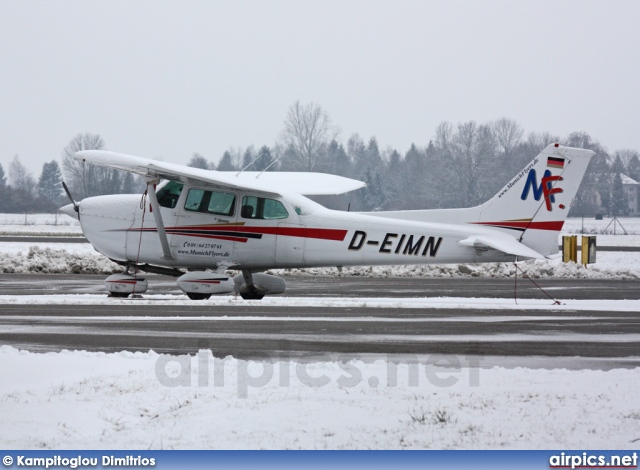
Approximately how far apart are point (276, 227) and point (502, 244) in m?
4.31

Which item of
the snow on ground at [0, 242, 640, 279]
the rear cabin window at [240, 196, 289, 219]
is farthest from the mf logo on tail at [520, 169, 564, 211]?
the snow on ground at [0, 242, 640, 279]

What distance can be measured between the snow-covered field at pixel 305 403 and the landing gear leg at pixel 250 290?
7.88 metres

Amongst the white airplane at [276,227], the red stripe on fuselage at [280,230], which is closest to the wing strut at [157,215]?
the white airplane at [276,227]

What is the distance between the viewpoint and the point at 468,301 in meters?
16.8

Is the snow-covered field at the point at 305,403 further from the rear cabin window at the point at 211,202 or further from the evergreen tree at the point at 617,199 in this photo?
the evergreen tree at the point at 617,199

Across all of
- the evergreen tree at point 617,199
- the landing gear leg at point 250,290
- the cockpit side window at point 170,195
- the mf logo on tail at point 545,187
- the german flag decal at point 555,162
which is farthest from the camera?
the evergreen tree at point 617,199

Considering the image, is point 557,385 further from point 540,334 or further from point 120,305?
point 120,305

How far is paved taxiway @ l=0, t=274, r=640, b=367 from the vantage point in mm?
10164

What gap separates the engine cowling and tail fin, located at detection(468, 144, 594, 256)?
15.9ft

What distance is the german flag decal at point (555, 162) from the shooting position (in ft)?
51.4

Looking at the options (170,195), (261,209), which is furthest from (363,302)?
(170,195)

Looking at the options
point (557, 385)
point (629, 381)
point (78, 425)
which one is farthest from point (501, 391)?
point (78, 425)

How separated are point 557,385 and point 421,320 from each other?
5587 mm

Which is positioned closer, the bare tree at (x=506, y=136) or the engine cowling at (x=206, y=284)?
the engine cowling at (x=206, y=284)
